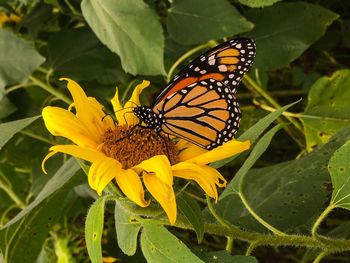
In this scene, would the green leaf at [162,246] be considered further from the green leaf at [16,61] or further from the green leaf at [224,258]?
the green leaf at [16,61]

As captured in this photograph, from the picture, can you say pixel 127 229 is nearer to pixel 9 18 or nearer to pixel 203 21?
pixel 203 21

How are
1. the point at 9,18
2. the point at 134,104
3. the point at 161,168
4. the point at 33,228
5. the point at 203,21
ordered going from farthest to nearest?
the point at 9,18 → the point at 203,21 → the point at 33,228 → the point at 134,104 → the point at 161,168

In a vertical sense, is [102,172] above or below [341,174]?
above

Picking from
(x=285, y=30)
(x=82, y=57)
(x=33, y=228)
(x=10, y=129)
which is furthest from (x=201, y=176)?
(x=82, y=57)

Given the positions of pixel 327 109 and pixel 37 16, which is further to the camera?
pixel 37 16

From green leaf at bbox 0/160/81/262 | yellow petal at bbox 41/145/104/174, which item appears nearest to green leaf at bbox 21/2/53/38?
green leaf at bbox 0/160/81/262
